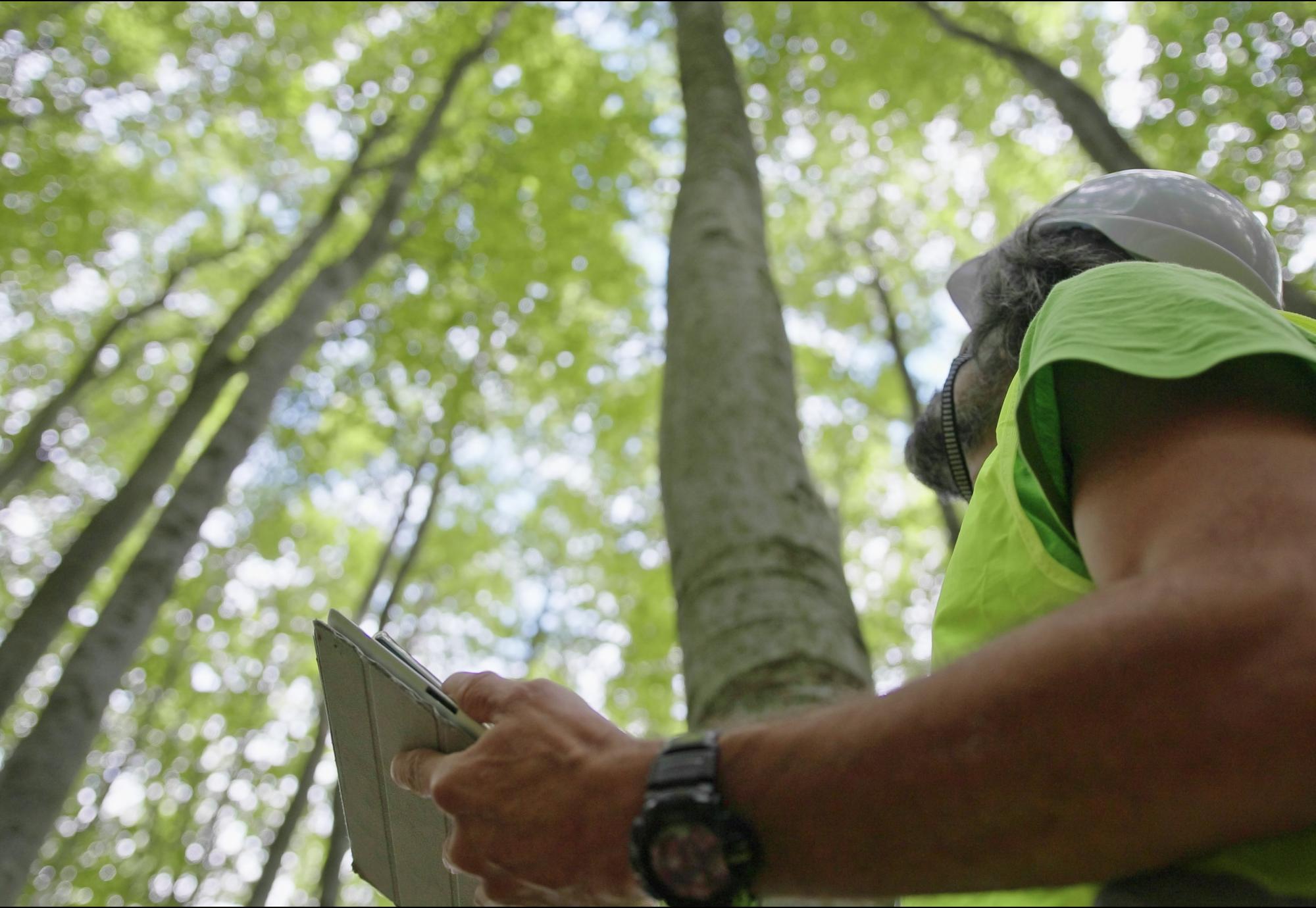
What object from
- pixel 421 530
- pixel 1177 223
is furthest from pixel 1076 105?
pixel 421 530

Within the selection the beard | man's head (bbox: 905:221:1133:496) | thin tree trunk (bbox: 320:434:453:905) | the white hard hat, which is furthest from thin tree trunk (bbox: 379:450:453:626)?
the white hard hat

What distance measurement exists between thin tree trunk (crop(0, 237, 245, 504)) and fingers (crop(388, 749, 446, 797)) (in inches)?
441

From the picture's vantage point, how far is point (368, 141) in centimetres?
921

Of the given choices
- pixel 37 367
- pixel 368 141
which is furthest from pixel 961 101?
pixel 37 367

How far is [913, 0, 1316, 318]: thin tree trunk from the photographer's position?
17.6 feet

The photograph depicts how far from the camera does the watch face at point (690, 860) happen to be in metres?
0.73

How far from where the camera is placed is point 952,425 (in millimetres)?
1556

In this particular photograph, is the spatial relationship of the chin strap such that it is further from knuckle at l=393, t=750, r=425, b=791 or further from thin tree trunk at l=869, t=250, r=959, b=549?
thin tree trunk at l=869, t=250, r=959, b=549

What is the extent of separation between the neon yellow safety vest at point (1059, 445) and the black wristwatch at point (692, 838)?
24cm

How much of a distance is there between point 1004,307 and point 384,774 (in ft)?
3.87

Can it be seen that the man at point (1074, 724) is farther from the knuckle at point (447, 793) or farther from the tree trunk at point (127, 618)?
the tree trunk at point (127, 618)

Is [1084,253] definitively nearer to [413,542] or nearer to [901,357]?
[901,357]

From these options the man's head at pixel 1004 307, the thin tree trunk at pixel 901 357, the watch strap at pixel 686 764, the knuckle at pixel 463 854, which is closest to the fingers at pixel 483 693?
the knuckle at pixel 463 854

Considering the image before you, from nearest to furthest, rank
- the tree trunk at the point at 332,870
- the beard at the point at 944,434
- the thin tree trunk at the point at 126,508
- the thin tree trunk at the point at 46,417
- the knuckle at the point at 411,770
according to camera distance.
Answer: the knuckle at the point at 411,770, the beard at the point at 944,434, the thin tree trunk at the point at 126,508, the tree trunk at the point at 332,870, the thin tree trunk at the point at 46,417
